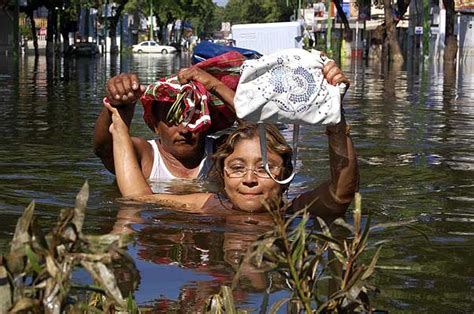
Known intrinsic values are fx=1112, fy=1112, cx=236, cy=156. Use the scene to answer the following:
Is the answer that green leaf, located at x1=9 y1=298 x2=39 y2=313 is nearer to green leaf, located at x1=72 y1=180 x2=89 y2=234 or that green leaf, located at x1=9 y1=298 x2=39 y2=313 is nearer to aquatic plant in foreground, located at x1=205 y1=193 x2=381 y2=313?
green leaf, located at x1=72 y1=180 x2=89 y2=234

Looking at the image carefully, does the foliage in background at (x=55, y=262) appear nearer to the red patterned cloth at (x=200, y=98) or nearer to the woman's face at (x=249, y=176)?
the woman's face at (x=249, y=176)

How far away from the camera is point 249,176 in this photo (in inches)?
194

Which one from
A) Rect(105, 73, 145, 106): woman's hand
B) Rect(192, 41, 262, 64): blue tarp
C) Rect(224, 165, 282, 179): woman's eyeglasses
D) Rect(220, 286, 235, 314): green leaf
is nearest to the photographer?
Rect(220, 286, 235, 314): green leaf

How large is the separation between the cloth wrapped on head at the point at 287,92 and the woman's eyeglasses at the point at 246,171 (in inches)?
42.5

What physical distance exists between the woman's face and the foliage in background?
3112 millimetres

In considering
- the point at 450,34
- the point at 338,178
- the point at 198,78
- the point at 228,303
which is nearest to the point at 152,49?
the point at 450,34

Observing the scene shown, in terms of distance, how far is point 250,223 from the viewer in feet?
16.6

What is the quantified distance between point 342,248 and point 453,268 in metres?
2.22

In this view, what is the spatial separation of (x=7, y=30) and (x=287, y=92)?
5645 centimetres

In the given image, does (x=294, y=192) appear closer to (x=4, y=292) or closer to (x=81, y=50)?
(x=4, y=292)

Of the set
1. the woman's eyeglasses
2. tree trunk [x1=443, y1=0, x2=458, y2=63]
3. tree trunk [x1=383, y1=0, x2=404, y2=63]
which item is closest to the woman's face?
the woman's eyeglasses

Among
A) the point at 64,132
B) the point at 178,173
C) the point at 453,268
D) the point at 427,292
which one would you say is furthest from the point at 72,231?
the point at 64,132

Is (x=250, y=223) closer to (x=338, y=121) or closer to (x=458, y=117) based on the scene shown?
(x=338, y=121)

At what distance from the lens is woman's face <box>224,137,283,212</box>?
16.1 feet
